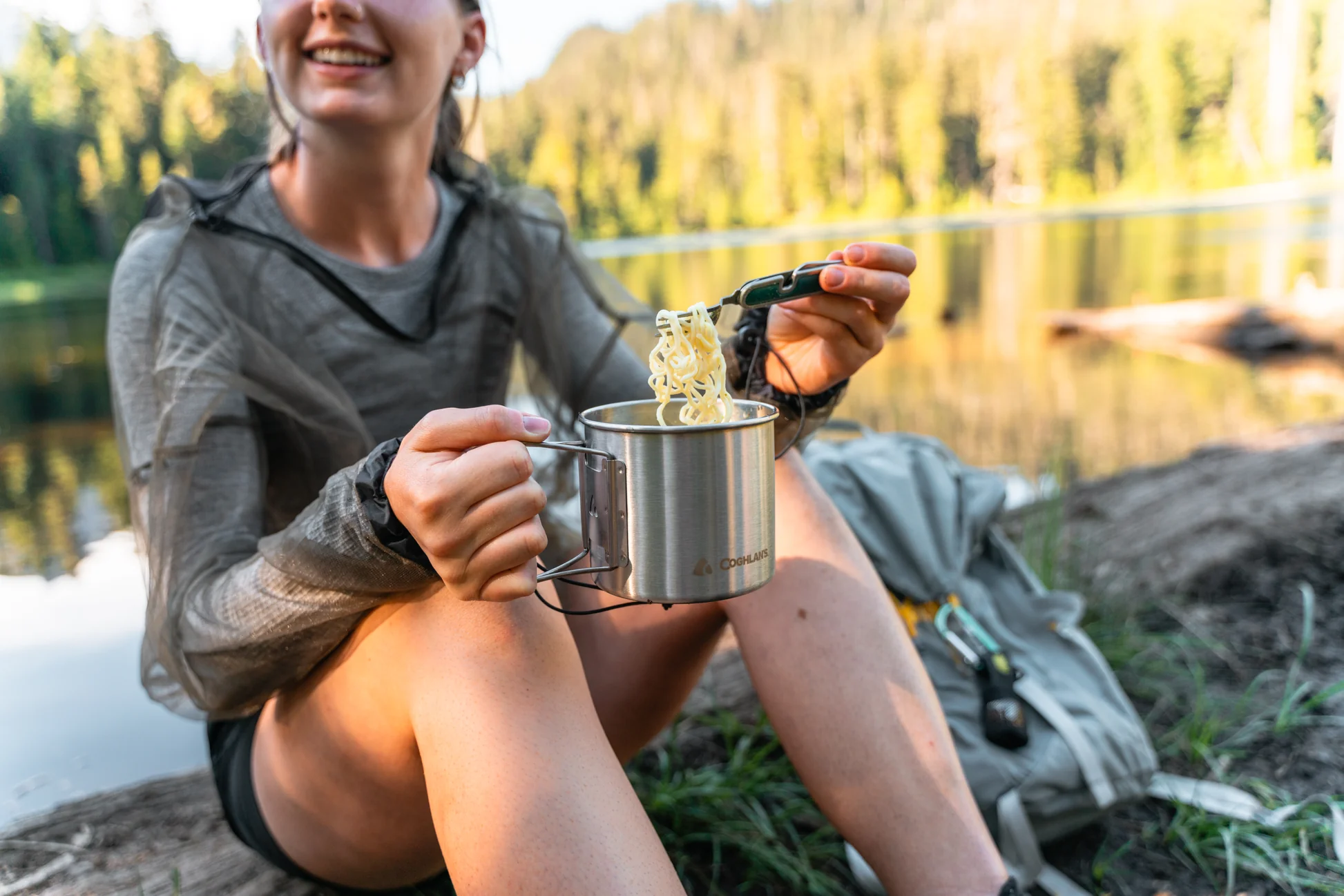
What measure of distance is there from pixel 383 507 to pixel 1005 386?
719cm

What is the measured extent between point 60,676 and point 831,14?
111 meters

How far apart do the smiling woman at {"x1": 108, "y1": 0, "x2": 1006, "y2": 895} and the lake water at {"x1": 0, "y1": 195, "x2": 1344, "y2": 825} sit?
131cm

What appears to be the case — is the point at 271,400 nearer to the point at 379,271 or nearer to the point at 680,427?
the point at 379,271

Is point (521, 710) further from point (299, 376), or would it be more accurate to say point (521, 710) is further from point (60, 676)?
point (60, 676)

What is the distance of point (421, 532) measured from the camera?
938mm

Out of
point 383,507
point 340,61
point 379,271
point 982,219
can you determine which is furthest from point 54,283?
point 982,219

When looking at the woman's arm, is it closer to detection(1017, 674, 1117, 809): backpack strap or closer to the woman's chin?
the woman's chin

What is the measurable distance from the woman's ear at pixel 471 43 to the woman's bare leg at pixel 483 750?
1.20 meters

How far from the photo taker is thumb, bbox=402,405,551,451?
0.91m

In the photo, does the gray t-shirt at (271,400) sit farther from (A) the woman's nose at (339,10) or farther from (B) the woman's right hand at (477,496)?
(A) the woman's nose at (339,10)

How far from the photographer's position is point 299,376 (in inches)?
62.7

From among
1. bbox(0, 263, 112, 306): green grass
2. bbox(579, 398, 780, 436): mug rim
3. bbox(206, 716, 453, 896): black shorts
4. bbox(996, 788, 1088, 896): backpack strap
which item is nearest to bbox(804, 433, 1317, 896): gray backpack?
bbox(996, 788, 1088, 896): backpack strap

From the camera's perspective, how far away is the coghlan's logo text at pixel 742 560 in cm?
94

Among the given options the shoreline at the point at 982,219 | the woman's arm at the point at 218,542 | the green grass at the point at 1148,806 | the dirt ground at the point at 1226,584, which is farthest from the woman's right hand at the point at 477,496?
the shoreline at the point at 982,219
